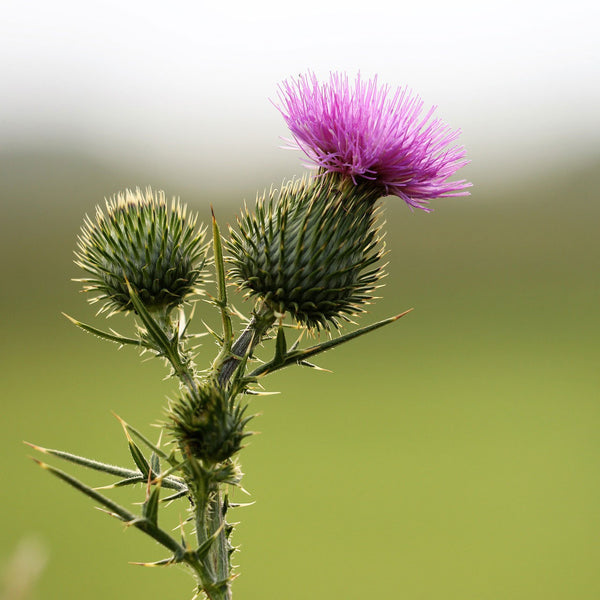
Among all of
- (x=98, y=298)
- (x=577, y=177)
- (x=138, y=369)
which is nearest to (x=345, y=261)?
(x=98, y=298)

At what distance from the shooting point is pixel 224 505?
2.29m

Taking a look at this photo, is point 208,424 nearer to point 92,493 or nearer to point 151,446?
point 151,446

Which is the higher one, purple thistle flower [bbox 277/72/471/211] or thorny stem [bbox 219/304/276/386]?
purple thistle flower [bbox 277/72/471/211]

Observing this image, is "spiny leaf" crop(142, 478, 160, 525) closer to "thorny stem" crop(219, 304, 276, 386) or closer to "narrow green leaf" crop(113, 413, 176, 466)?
"narrow green leaf" crop(113, 413, 176, 466)

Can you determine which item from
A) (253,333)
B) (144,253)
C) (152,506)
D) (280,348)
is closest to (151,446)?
(152,506)

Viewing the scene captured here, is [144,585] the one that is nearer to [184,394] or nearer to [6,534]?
[6,534]

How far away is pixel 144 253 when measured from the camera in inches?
110

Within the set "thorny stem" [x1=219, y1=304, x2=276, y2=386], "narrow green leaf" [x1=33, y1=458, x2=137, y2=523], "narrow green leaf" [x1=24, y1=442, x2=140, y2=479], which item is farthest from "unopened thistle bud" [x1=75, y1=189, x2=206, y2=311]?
"narrow green leaf" [x1=33, y1=458, x2=137, y2=523]

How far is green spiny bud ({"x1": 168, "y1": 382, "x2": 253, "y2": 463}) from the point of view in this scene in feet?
7.23

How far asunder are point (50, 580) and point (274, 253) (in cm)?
1336

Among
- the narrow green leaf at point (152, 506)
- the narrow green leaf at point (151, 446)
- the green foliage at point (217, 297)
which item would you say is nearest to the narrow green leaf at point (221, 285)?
the green foliage at point (217, 297)

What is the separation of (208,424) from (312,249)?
88 centimetres

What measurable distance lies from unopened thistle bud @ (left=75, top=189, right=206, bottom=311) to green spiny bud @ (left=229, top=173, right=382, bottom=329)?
199 mm

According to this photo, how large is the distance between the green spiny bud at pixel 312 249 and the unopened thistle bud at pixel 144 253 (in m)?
0.20
